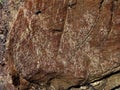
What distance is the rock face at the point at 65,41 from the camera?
441cm

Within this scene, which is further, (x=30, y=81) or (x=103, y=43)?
(x=30, y=81)

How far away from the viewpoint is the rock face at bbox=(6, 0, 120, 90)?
14.5ft

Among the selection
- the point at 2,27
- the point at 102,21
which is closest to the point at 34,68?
the point at 2,27

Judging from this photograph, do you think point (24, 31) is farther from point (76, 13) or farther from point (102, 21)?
point (102, 21)

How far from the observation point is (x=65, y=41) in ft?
15.0

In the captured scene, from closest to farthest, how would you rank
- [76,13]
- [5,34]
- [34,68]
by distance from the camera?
[76,13]
[34,68]
[5,34]

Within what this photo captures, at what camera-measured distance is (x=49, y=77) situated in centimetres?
476

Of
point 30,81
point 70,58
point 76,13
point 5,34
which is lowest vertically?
point 30,81

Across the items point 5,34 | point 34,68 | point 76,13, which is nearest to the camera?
point 76,13

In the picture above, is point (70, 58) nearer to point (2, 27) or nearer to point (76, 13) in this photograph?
point (76, 13)

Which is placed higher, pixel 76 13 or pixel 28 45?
pixel 76 13

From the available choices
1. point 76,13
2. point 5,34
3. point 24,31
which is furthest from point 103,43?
point 5,34

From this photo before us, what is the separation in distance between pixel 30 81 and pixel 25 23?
40.1 inches

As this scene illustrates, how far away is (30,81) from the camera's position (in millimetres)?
4871
